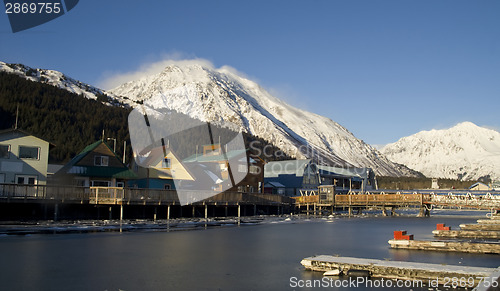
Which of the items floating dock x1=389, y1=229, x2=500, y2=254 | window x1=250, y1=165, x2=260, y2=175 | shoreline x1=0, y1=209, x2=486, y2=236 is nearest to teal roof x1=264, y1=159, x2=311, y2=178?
window x1=250, y1=165, x2=260, y2=175

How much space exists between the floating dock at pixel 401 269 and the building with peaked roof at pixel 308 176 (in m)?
69.3

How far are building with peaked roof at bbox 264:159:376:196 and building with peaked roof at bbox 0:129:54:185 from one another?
47455mm

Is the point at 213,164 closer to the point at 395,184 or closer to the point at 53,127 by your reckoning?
the point at 53,127

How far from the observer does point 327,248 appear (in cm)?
2253

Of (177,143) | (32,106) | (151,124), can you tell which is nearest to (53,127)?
(32,106)

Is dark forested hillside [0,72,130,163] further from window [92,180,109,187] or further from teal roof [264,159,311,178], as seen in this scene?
teal roof [264,159,311,178]

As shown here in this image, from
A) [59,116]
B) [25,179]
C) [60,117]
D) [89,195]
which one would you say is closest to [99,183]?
[25,179]

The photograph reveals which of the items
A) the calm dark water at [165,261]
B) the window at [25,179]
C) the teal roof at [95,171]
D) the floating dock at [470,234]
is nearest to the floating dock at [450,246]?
the calm dark water at [165,261]

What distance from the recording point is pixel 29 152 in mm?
46938

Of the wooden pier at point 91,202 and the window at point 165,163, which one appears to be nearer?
the wooden pier at point 91,202

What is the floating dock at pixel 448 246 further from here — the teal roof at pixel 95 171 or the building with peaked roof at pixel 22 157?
Answer: the teal roof at pixel 95 171

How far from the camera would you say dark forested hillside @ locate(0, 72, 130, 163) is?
344 ft

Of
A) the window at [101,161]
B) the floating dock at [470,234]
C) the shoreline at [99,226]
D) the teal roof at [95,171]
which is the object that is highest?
the window at [101,161]

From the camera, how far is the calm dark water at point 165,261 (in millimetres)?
13242
